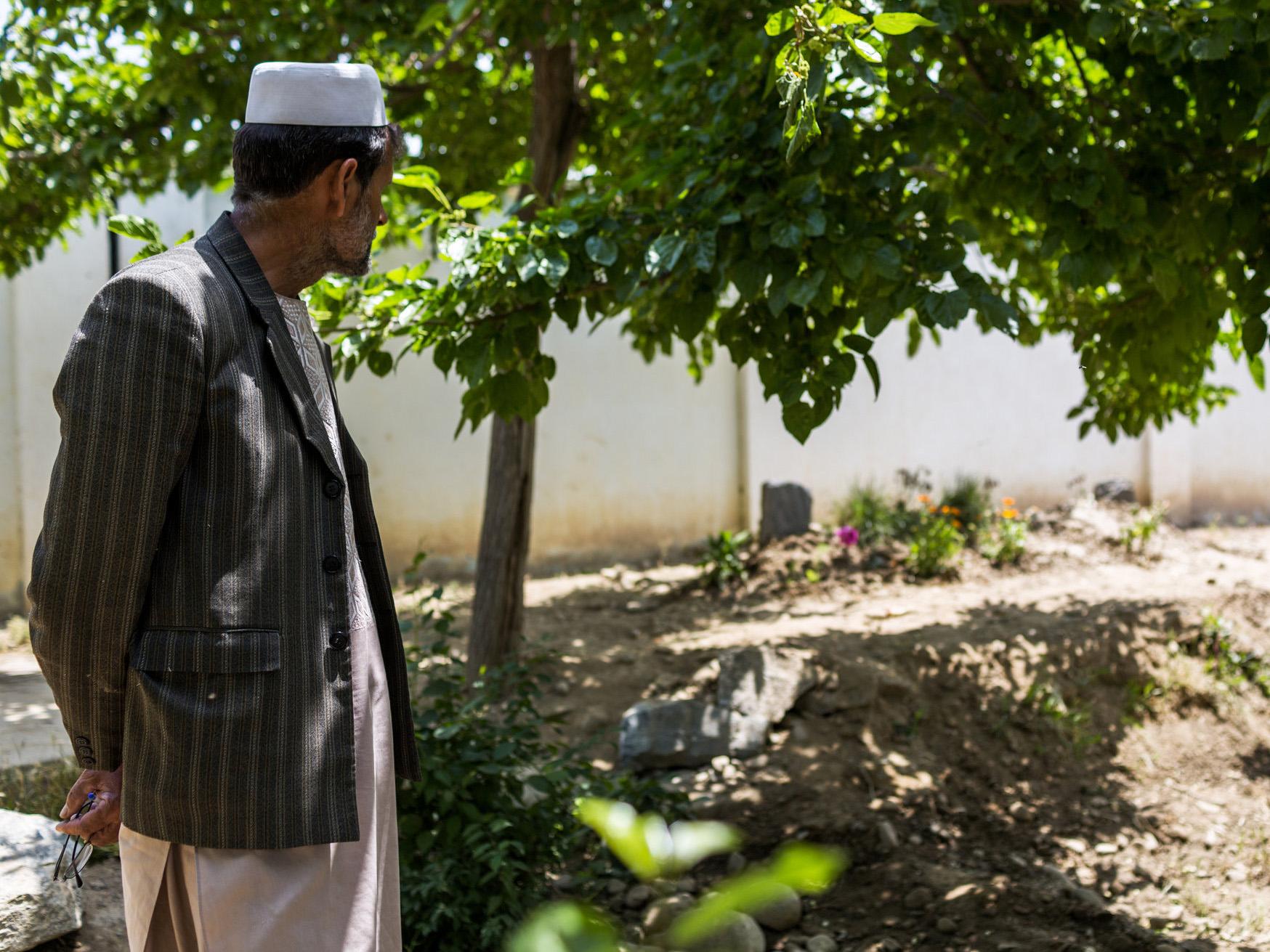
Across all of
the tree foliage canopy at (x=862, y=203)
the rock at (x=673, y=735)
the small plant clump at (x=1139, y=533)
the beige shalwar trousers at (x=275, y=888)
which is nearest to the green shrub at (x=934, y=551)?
the small plant clump at (x=1139, y=533)

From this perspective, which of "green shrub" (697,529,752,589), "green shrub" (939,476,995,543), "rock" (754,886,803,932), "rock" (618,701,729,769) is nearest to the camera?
"rock" (754,886,803,932)

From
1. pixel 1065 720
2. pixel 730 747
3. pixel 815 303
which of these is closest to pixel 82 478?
pixel 815 303

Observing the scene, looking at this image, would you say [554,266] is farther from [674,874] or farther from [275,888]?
[674,874]

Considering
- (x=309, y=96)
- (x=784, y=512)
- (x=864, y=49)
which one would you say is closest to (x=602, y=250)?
(x=864, y=49)

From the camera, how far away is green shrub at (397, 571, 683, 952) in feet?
9.16

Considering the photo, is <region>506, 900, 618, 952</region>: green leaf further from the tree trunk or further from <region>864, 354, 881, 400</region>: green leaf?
the tree trunk

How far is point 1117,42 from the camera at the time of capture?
2992mm

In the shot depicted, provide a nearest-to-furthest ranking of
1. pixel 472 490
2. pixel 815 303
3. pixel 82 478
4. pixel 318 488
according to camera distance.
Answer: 1. pixel 82 478
2. pixel 318 488
3. pixel 815 303
4. pixel 472 490

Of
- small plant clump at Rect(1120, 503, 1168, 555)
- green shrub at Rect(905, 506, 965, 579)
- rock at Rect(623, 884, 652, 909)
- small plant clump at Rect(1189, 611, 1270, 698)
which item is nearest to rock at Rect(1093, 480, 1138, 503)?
small plant clump at Rect(1120, 503, 1168, 555)

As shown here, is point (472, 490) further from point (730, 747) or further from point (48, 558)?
point (48, 558)

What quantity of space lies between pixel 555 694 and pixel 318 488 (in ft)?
12.4

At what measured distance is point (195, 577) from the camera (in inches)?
54.9

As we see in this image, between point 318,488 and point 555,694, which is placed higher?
point 318,488

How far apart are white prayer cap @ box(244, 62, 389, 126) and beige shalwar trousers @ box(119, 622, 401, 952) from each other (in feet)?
2.42
